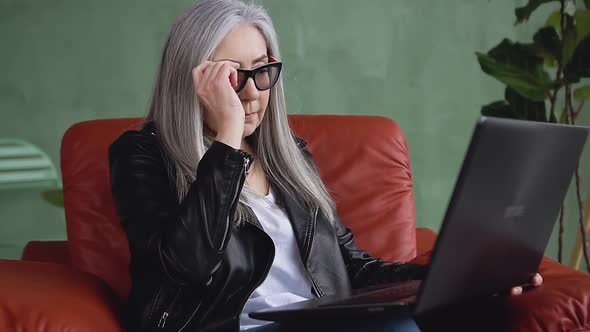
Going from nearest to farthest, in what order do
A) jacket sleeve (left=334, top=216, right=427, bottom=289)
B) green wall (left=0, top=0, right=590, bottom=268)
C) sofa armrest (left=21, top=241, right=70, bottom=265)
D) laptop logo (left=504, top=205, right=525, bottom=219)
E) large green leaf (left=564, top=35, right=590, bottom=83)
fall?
1. laptop logo (left=504, top=205, right=525, bottom=219)
2. jacket sleeve (left=334, top=216, right=427, bottom=289)
3. sofa armrest (left=21, top=241, right=70, bottom=265)
4. large green leaf (left=564, top=35, right=590, bottom=83)
5. green wall (left=0, top=0, right=590, bottom=268)

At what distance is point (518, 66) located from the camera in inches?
99.4

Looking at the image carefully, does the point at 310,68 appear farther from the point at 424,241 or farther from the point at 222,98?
the point at 222,98

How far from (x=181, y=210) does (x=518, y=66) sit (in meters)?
1.57

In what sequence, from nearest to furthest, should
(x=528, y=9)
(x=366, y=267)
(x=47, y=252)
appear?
(x=366, y=267) → (x=47, y=252) → (x=528, y=9)

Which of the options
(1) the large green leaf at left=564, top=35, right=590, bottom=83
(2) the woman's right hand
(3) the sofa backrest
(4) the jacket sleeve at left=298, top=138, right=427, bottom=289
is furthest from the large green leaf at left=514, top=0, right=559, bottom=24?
(2) the woman's right hand

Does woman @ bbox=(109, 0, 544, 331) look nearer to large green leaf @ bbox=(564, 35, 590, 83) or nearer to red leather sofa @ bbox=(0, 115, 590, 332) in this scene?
red leather sofa @ bbox=(0, 115, 590, 332)

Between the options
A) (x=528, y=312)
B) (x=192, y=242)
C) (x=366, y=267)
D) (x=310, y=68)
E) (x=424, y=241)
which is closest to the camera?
(x=192, y=242)

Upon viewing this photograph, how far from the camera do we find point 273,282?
150 centimetres

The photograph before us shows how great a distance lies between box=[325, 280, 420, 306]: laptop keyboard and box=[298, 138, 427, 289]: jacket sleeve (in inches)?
12.0

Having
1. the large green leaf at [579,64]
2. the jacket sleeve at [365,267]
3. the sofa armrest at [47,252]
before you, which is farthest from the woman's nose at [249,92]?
the large green leaf at [579,64]

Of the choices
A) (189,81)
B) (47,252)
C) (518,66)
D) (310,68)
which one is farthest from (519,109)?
(47,252)

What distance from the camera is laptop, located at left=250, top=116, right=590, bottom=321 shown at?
3.51 ft

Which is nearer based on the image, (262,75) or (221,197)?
(221,197)

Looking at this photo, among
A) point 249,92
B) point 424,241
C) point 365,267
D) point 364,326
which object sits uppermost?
point 249,92
